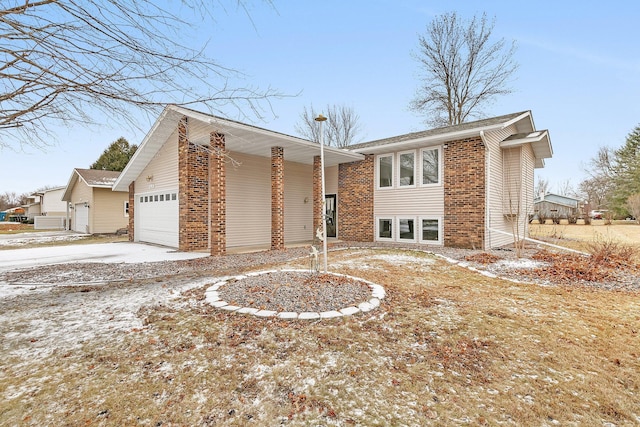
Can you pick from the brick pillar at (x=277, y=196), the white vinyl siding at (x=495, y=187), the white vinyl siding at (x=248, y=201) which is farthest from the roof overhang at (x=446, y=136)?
the white vinyl siding at (x=248, y=201)

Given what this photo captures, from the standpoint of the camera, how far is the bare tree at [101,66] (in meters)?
2.61

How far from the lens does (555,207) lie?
33250mm

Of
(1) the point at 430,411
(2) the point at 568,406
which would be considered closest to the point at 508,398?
(2) the point at 568,406

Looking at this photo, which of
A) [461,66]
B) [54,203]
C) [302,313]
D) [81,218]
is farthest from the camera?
[54,203]

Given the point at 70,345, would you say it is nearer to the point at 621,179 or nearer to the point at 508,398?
the point at 508,398

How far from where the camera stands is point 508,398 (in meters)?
2.18

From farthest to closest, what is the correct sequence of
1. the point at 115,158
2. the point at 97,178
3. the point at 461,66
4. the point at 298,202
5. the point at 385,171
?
1. the point at 115,158
2. the point at 97,178
3. the point at 461,66
4. the point at 298,202
5. the point at 385,171

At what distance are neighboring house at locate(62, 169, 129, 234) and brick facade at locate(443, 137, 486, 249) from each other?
20400mm

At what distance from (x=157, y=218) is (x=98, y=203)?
1114cm

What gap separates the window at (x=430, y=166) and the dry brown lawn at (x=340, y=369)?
7176 millimetres

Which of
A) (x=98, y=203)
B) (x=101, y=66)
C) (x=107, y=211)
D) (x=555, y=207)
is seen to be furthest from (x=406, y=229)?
(x=555, y=207)

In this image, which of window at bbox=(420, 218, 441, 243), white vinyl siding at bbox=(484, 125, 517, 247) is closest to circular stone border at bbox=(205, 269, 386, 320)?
window at bbox=(420, 218, 441, 243)

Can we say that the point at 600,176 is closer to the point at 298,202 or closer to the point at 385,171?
the point at 385,171

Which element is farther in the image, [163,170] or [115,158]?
[115,158]
